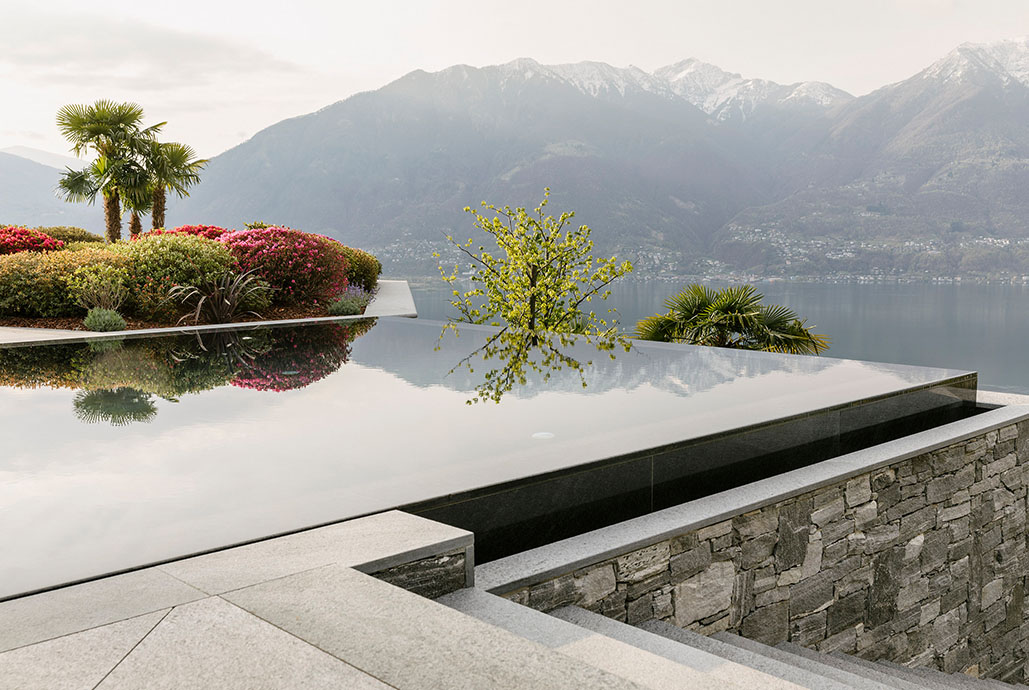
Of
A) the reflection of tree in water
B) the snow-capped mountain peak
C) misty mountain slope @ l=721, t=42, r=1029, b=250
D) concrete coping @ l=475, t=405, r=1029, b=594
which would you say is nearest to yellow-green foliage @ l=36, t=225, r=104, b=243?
the reflection of tree in water

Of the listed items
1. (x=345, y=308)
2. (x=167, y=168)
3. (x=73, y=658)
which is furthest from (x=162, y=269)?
(x=167, y=168)

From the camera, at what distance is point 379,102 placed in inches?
4744

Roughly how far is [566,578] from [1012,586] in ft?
12.6

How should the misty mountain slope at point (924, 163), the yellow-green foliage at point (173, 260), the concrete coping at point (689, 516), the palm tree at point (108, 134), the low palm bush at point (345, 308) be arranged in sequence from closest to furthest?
1. the concrete coping at point (689, 516)
2. the yellow-green foliage at point (173, 260)
3. the low palm bush at point (345, 308)
4. the palm tree at point (108, 134)
5. the misty mountain slope at point (924, 163)

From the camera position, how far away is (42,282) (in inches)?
379

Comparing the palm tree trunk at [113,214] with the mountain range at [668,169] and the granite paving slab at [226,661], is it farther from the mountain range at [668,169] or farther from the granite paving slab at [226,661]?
the mountain range at [668,169]

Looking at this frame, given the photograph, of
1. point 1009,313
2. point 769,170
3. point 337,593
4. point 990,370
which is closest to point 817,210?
point 769,170

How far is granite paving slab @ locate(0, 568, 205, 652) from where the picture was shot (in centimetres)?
170

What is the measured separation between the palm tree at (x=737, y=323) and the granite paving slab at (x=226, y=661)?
263 inches

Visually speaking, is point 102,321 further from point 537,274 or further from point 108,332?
point 537,274

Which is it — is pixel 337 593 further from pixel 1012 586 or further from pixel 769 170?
pixel 769 170

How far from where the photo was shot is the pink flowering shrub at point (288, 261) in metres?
11.5

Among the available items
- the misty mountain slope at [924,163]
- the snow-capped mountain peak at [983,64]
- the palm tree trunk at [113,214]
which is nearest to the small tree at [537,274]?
the palm tree trunk at [113,214]

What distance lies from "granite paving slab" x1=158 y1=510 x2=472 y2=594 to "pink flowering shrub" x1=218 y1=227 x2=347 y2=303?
9.56 m
